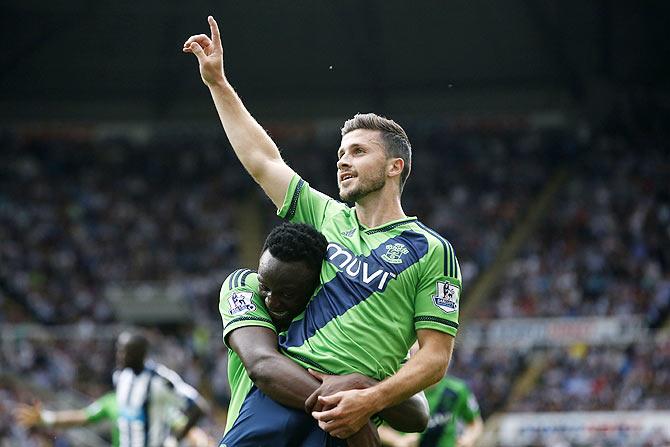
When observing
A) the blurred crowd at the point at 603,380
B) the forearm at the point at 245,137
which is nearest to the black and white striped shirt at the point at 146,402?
the forearm at the point at 245,137

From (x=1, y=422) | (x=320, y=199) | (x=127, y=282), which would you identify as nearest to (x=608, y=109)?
(x=127, y=282)

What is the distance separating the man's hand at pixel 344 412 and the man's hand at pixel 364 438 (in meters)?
A: 0.08

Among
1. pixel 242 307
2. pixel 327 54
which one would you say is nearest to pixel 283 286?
pixel 242 307

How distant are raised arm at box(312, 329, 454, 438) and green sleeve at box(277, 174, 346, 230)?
0.77 m

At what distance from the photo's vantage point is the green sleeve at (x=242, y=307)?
4844 mm

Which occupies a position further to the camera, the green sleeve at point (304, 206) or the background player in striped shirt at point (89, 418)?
the background player in striped shirt at point (89, 418)

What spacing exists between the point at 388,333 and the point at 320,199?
798 mm

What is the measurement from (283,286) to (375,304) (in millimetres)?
389

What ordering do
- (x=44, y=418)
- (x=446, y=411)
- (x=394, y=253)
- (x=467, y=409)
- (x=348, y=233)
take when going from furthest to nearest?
(x=44, y=418)
(x=467, y=409)
(x=446, y=411)
(x=348, y=233)
(x=394, y=253)

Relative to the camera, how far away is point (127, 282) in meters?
28.9

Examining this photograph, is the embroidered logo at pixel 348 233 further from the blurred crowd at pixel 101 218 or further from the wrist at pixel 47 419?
the blurred crowd at pixel 101 218

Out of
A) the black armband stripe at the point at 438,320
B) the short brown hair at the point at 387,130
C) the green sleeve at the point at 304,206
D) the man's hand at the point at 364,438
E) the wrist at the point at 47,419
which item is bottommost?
the wrist at the point at 47,419

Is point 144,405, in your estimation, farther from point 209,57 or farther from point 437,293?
point 437,293

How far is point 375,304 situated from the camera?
482 centimetres
